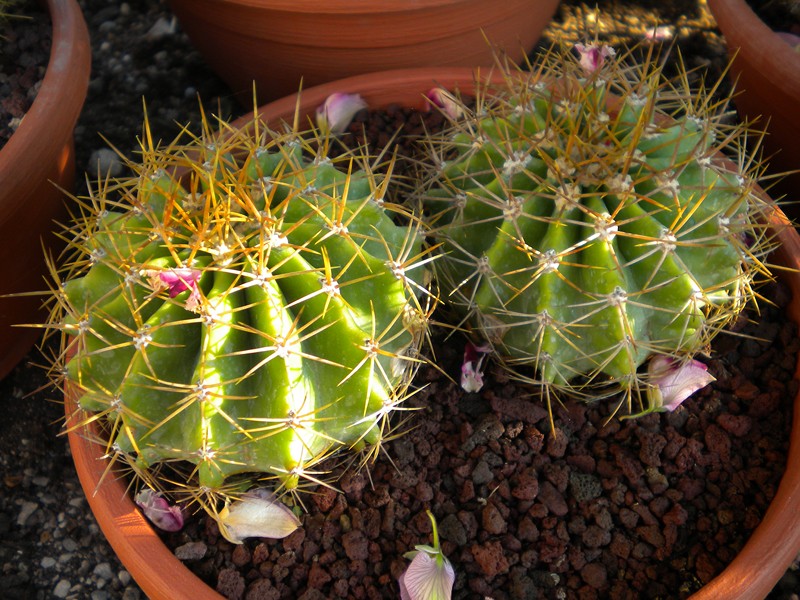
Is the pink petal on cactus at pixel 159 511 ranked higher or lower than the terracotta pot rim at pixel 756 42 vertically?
lower

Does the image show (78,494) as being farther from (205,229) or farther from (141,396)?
(205,229)

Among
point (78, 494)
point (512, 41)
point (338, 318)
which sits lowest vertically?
point (78, 494)

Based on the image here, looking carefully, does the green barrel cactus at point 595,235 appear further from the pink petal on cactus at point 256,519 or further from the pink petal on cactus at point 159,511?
the pink petal on cactus at point 159,511

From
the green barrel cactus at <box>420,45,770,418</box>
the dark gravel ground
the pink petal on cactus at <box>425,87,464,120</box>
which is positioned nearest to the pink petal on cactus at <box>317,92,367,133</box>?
the pink petal on cactus at <box>425,87,464,120</box>

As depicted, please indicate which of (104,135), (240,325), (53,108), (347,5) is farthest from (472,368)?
(104,135)

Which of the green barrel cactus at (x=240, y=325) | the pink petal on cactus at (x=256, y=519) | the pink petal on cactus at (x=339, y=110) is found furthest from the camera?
the pink petal on cactus at (x=339, y=110)

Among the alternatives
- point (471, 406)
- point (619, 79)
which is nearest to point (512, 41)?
point (619, 79)

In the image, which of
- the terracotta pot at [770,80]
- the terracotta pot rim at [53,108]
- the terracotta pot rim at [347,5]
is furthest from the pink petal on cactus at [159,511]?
the terracotta pot at [770,80]

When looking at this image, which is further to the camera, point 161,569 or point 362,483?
point 362,483
